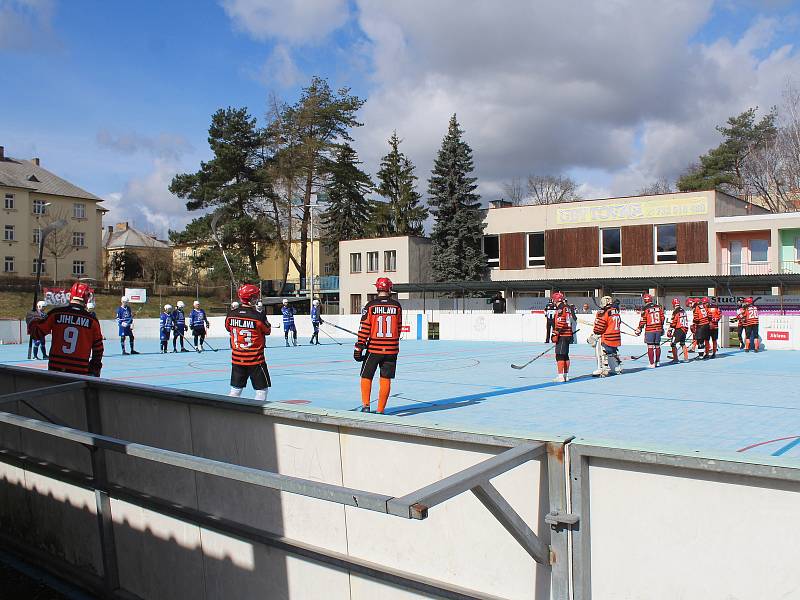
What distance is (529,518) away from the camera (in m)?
2.99

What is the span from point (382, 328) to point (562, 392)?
17.9ft

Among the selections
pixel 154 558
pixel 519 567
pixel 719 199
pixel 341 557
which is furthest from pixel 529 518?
pixel 719 199

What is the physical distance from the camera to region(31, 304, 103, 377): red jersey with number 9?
7961mm

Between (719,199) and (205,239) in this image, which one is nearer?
(719,199)

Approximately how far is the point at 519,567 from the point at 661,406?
9.48m

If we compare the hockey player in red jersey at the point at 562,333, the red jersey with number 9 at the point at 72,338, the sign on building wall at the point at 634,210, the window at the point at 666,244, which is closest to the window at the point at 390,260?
the sign on building wall at the point at 634,210

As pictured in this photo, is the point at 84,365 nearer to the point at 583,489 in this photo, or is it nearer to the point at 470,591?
the point at 470,591

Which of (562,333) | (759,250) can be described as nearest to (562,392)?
(562,333)

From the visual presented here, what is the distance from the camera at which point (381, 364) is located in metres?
9.77

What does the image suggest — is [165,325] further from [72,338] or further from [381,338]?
[72,338]

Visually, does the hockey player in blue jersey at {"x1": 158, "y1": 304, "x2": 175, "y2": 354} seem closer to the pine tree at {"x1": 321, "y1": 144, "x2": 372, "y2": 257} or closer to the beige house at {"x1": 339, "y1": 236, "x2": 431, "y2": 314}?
the beige house at {"x1": 339, "y1": 236, "x2": 431, "y2": 314}

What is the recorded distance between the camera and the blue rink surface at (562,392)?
9.08m

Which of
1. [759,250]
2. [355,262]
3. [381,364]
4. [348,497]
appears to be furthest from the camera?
[355,262]

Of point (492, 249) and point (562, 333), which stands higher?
point (492, 249)
